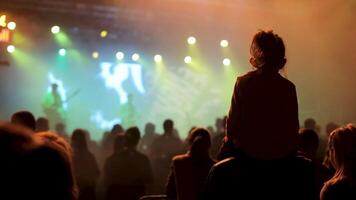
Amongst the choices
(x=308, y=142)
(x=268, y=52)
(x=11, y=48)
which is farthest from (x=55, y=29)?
(x=268, y=52)

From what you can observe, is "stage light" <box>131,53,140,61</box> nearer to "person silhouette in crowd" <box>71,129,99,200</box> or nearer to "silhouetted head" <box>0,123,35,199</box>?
"person silhouette in crowd" <box>71,129,99,200</box>

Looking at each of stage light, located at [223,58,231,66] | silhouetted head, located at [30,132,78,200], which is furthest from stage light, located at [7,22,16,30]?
silhouetted head, located at [30,132,78,200]

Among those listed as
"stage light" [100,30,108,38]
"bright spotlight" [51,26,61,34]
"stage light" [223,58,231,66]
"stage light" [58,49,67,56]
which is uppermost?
"bright spotlight" [51,26,61,34]

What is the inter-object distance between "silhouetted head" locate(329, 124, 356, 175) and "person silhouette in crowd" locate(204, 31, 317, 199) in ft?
2.85

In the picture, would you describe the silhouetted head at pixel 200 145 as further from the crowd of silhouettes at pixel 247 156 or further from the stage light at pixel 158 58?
the stage light at pixel 158 58

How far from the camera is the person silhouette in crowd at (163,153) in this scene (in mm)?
8031

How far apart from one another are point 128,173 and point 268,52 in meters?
4.56

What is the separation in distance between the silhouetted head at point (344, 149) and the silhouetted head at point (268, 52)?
108 centimetres

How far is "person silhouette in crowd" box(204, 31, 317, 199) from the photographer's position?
8.63 feet

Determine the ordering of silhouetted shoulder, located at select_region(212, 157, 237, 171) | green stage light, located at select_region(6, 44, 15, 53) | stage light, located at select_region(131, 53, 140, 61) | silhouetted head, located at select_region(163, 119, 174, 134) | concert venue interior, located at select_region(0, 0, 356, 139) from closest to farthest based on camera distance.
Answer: silhouetted shoulder, located at select_region(212, 157, 237, 171)
silhouetted head, located at select_region(163, 119, 174, 134)
concert venue interior, located at select_region(0, 0, 356, 139)
green stage light, located at select_region(6, 44, 15, 53)
stage light, located at select_region(131, 53, 140, 61)

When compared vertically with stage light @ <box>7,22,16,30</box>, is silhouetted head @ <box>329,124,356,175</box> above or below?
below

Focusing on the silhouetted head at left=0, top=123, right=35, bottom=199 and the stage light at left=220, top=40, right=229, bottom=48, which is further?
the stage light at left=220, top=40, right=229, bottom=48

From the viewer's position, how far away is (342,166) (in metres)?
3.56

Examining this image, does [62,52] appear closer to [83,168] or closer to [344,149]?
[83,168]
